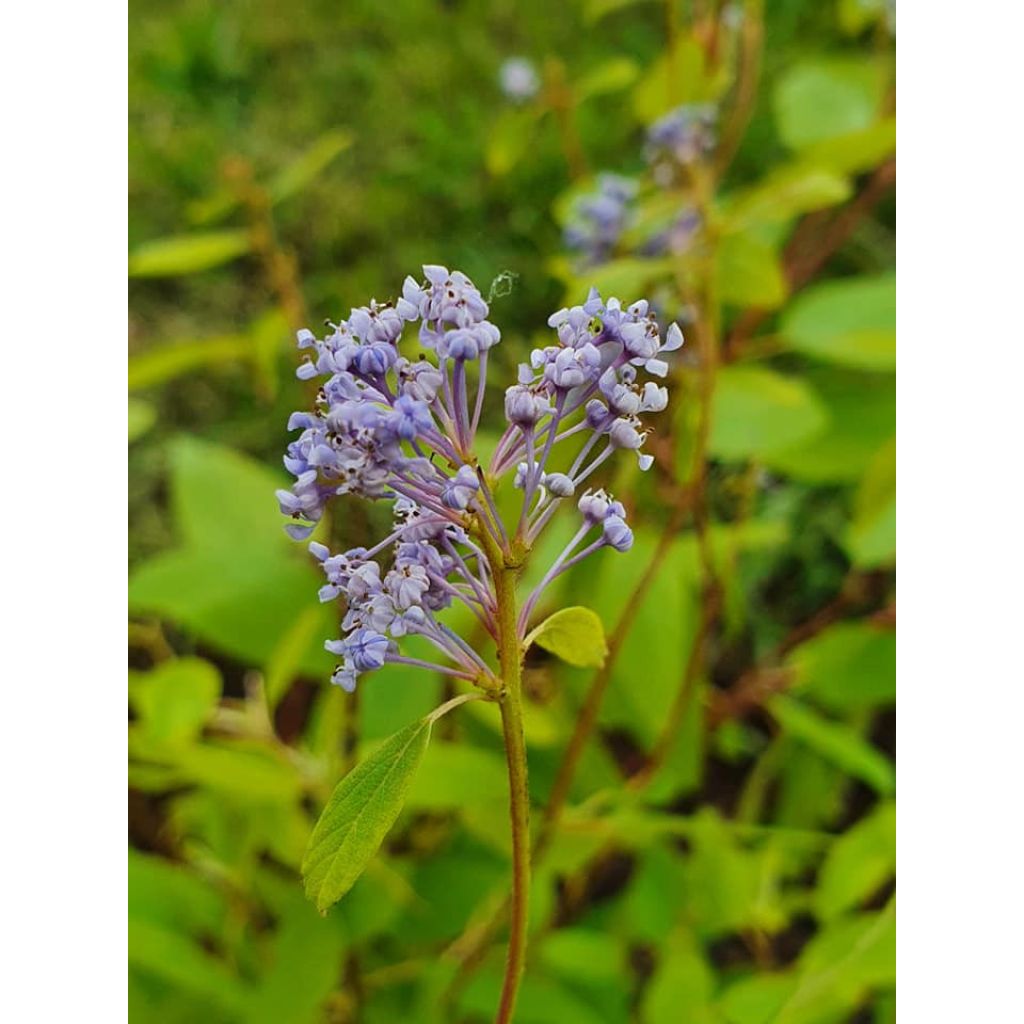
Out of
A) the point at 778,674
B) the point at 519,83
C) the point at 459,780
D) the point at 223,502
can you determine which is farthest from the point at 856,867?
the point at 519,83

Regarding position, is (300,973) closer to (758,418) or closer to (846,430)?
(758,418)

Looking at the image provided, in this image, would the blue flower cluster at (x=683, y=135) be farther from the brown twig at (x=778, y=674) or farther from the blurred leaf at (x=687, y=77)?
the brown twig at (x=778, y=674)

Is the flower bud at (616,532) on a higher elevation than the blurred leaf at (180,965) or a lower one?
higher

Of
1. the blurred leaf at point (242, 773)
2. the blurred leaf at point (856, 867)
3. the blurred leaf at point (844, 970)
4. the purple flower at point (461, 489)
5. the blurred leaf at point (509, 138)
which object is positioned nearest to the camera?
the purple flower at point (461, 489)

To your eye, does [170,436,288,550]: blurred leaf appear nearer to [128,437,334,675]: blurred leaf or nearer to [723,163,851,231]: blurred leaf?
[128,437,334,675]: blurred leaf

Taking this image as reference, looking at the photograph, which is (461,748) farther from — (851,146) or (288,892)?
(851,146)

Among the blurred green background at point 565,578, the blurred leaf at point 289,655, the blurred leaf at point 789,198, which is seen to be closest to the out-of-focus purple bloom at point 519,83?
the blurred green background at point 565,578

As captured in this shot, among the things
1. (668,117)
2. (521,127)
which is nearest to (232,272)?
(521,127)
